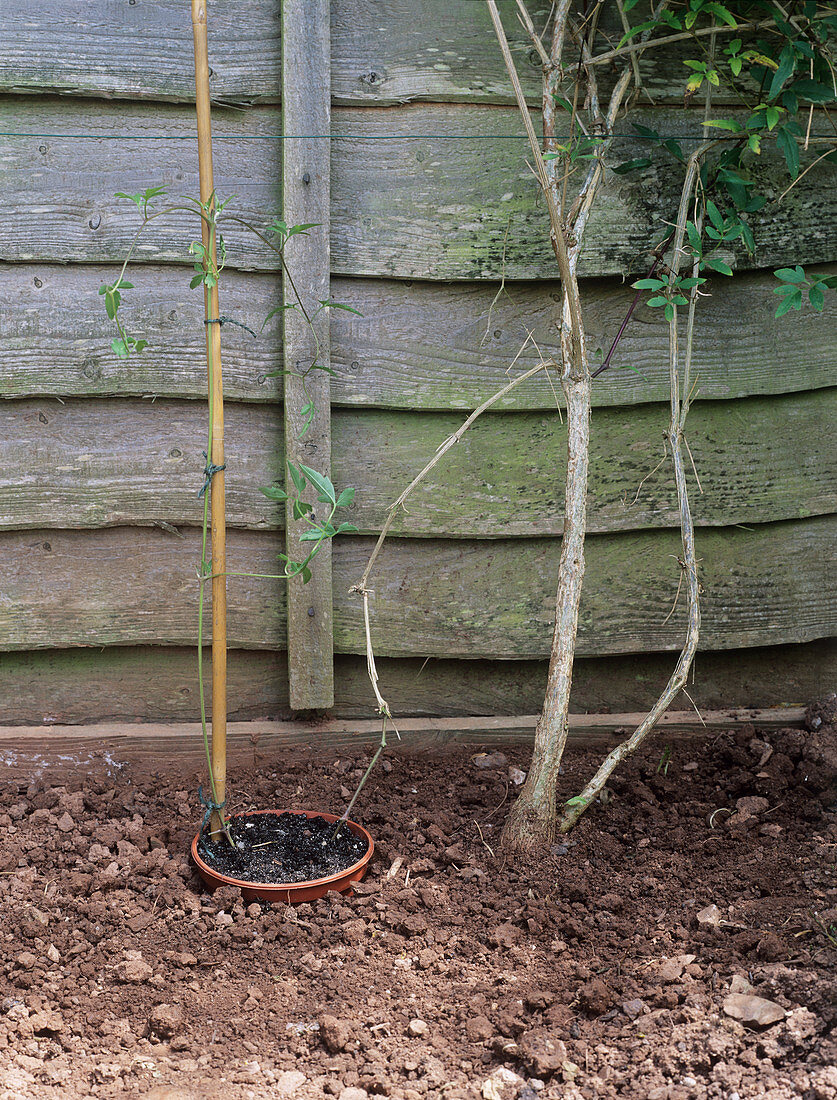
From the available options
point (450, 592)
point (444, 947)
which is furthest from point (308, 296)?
point (444, 947)

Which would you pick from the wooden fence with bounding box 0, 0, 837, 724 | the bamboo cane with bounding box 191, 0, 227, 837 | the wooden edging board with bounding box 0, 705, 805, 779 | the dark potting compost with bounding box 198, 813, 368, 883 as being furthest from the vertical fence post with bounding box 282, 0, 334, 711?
the dark potting compost with bounding box 198, 813, 368, 883

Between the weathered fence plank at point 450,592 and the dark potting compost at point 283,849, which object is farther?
the weathered fence plank at point 450,592

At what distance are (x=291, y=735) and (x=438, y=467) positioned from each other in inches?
27.7

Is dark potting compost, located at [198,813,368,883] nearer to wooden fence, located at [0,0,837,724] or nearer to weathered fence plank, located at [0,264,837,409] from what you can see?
→ wooden fence, located at [0,0,837,724]

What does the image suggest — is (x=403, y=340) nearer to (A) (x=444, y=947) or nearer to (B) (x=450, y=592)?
(B) (x=450, y=592)

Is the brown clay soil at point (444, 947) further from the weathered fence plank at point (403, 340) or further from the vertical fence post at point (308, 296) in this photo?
the weathered fence plank at point (403, 340)

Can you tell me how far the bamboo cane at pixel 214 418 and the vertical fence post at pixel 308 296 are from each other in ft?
0.74

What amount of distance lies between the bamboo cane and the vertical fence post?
226mm

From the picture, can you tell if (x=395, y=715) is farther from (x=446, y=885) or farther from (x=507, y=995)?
(x=507, y=995)

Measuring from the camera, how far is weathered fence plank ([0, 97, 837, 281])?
5.83 feet

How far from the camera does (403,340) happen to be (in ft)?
6.22

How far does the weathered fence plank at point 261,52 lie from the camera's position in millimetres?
1727

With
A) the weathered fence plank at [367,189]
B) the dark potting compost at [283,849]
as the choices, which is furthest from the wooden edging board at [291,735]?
the weathered fence plank at [367,189]

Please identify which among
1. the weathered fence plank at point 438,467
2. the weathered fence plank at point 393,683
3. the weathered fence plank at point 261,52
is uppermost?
the weathered fence plank at point 261,52
